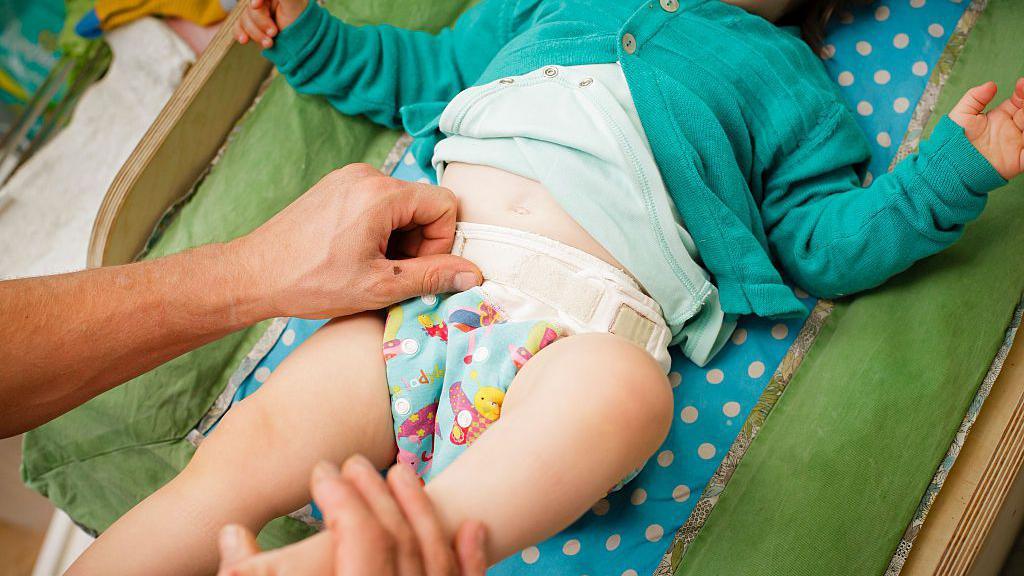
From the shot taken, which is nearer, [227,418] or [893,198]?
[227,418]

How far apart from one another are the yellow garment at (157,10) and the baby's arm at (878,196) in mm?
1361

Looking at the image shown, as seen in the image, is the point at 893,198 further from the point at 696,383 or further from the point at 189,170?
the point at 189,170

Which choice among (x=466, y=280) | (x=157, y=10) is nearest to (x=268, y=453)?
(x=466, y=280)

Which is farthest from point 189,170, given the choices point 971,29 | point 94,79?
point 971,29

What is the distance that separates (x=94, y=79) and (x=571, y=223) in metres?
1.51

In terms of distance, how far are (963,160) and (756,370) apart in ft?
1.33

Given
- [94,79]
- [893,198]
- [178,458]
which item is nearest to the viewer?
[893,198]

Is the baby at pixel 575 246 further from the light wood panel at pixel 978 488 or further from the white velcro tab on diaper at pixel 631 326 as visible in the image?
the light wood panel at pixel 978 488

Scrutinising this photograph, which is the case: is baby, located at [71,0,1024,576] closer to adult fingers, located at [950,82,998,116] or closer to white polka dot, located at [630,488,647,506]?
adult fingers, located at [950,82,998,116]

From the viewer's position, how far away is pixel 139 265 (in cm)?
98

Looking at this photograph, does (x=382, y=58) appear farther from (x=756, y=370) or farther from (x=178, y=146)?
(x=756, y=370)

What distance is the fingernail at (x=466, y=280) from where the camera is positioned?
1011 millimetres

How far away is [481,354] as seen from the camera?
3.12 ft

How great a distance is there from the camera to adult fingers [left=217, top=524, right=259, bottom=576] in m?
0.65
